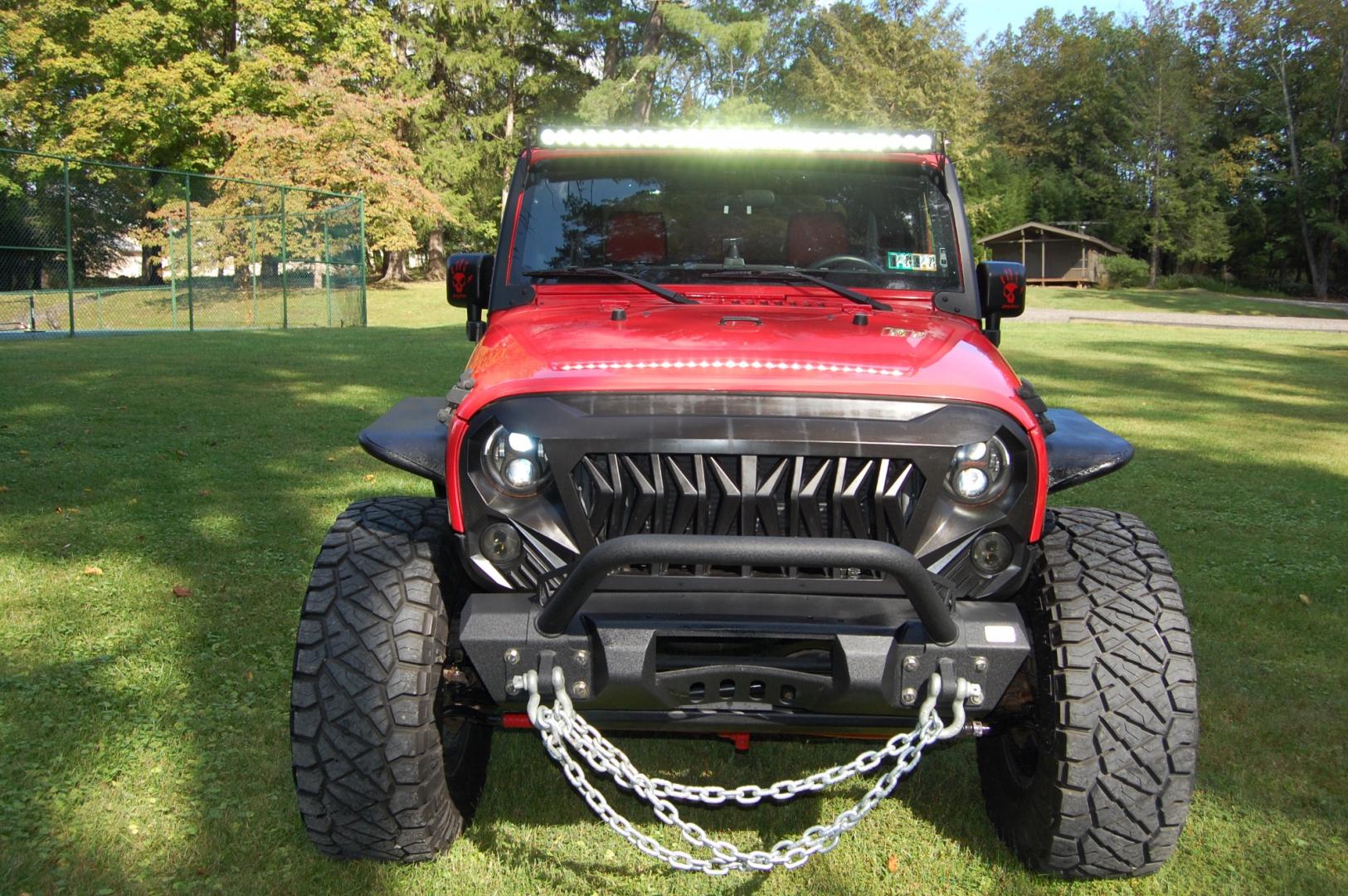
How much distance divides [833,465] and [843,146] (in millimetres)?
1921

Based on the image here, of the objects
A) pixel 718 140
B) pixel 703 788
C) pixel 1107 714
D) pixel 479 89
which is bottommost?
pixel 703 788

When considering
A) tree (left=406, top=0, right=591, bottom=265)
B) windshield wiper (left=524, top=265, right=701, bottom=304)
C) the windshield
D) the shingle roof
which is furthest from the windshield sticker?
the shingle roof

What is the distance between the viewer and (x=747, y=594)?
2607 mm

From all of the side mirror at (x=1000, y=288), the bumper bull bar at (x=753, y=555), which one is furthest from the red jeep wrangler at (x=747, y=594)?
the side mirror at (x=1000, y=288)

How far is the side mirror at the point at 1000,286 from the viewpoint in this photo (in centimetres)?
386

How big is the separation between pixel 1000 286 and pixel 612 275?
125 cm

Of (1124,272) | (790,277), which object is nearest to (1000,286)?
(790,277)

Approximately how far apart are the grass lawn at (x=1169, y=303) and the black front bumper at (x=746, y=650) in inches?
1592

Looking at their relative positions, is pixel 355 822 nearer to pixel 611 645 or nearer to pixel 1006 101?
pixel 611 645

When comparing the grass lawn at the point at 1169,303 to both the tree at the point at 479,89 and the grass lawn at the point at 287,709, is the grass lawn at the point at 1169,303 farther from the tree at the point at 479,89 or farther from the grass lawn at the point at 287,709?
the grass lawn at the point at 287,709

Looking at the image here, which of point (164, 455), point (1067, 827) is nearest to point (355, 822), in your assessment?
point (1067, 827)

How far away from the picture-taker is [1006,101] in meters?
76.5

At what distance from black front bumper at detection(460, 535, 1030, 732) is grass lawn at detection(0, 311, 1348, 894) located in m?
0.70

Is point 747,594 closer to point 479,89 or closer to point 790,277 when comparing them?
point 790,277
